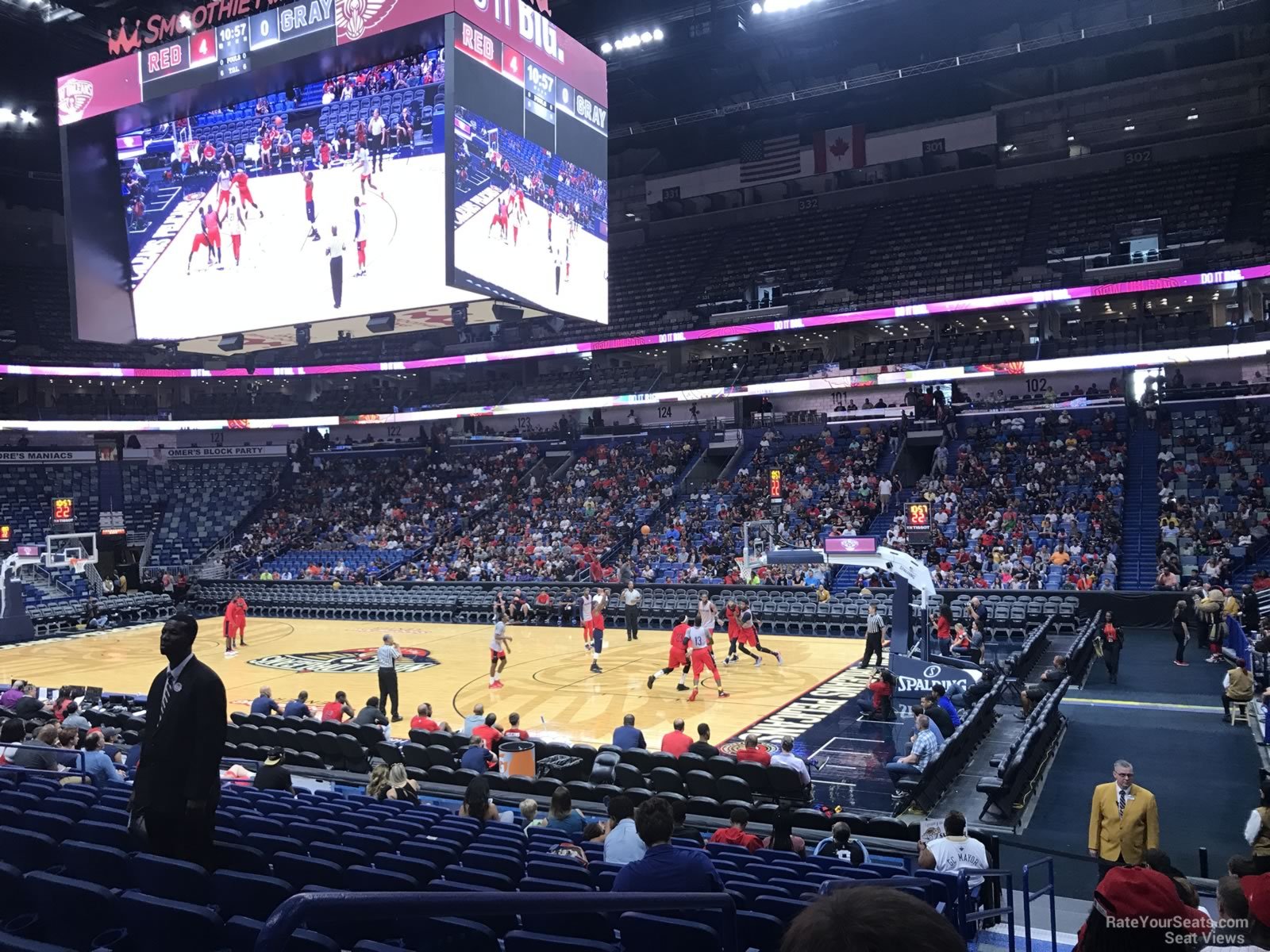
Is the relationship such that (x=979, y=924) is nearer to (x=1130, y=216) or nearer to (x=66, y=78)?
(x=66, y=78)

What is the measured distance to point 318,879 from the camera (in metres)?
5.72

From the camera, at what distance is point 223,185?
23203 mm

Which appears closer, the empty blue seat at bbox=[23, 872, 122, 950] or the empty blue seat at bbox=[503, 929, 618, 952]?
the empty blue seat at bbox=[503, 929, 618, 952]

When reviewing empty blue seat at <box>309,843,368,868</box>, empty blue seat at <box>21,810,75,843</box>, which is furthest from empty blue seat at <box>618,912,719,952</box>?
empty blue seat at <box>21,810,75,843</box>

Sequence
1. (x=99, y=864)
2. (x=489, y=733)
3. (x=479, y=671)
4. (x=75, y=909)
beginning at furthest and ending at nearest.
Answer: (x=479, y=671), (x=489, y=733), (x=99, y=864), (x=75, y=909)

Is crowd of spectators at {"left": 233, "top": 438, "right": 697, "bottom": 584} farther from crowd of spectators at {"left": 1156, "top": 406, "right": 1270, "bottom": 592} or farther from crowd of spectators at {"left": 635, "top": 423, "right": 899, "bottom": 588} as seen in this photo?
crowd of spectators at {"left": 1156, "top": 406, "right": 1270, "bottom": 592}

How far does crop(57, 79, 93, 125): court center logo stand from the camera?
24.6 meters

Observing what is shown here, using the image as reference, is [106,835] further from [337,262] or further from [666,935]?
[337,262]

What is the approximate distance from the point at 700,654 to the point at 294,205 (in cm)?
1339

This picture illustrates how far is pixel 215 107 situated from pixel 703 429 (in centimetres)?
2817

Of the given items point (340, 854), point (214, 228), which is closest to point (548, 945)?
point (340, 854)

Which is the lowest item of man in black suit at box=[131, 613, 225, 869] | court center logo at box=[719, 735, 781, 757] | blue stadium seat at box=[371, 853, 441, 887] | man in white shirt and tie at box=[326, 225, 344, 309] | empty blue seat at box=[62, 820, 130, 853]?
court center logo at box=[719, 735, 781, 757]

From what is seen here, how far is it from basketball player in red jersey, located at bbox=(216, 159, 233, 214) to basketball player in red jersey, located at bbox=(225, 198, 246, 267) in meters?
0.21

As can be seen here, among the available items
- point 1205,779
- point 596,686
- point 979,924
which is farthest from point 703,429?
point 979,924
